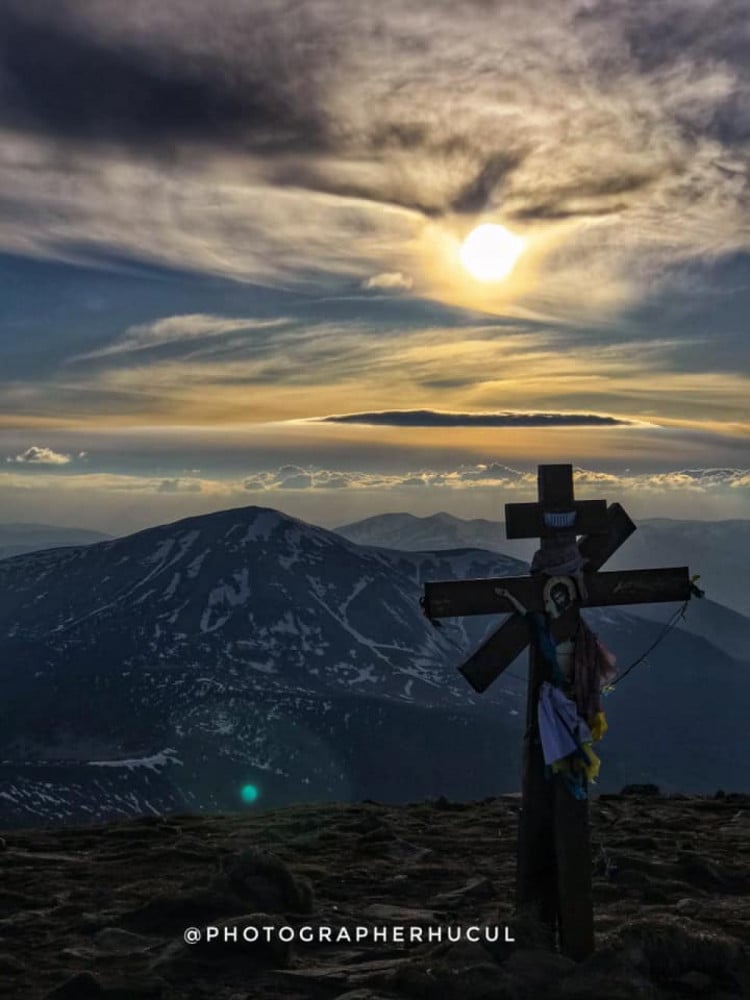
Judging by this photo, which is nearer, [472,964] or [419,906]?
[472,964]

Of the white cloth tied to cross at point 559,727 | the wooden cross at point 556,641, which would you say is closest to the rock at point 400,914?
the wooden cross at point 556,641

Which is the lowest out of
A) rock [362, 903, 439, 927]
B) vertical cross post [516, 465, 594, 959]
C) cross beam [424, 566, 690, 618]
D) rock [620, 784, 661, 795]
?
rock [620, 784, 661, 795]

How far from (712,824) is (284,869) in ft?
46.7

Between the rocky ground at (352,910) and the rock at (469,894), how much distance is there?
3cm

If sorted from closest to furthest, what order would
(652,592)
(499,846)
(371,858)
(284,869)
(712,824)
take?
1. (652,592)
2. (284,869)
3. (371,858)
4. (499,846)
5. (712,824)

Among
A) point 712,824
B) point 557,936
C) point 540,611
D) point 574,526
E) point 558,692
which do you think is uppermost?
point 574,526

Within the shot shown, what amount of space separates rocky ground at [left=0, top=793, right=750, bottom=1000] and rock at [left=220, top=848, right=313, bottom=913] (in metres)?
0.03

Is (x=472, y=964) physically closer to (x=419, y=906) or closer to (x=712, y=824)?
(x=419, y=906)

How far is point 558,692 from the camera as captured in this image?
12.2 meters

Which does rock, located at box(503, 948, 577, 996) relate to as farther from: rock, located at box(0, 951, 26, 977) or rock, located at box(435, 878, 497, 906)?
rock, located at box(0, 951, 26, 977)

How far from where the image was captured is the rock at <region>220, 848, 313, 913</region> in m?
14.5

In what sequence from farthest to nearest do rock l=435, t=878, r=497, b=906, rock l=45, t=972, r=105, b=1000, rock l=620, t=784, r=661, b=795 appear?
rock l=620, t=784, r=661, b=795, rock l=435, t=878, r=497, b=906, rock l=45, t=972, r=105, b=1000

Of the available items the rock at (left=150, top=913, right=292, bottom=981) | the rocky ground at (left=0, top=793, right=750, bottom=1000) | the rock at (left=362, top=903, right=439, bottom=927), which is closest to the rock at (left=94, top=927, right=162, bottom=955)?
the rocky ground at (left=0, top=793, right=750, bottom=1000)

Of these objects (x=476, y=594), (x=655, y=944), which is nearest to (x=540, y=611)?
(x=476, y=594)
